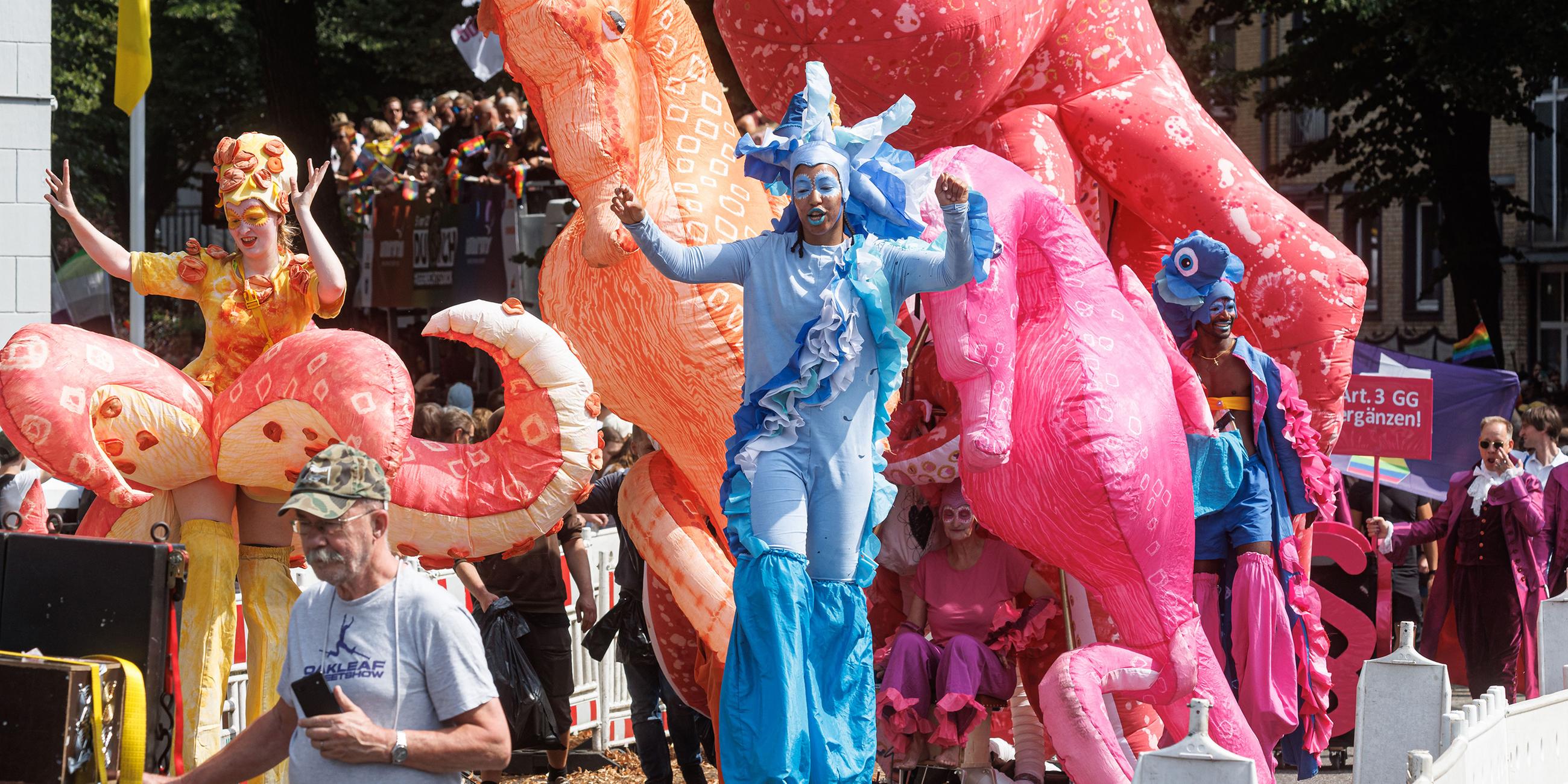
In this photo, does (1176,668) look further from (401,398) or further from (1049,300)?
(401,398)

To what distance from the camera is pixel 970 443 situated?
5043 mm

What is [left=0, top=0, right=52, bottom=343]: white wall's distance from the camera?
10.2 meters

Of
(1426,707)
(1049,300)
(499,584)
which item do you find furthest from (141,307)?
(1426,707)

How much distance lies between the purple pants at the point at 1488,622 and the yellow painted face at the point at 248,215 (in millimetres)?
6620

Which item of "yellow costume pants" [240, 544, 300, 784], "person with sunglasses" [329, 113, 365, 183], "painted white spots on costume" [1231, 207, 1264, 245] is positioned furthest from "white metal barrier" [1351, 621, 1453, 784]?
"person with sunglasses" [329, 113, 365, 183]

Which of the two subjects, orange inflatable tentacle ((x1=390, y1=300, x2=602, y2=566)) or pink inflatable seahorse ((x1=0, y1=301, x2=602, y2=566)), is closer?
pink inflatable seahorse ((x1=0, y1=301, x2=602, y2=566))

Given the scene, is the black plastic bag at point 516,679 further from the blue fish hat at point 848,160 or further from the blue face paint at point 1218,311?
the blue face paint at point 1218,311

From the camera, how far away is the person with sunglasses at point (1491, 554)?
9.14m

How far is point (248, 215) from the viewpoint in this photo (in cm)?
533

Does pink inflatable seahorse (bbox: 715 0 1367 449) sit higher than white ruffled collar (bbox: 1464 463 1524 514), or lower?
higher

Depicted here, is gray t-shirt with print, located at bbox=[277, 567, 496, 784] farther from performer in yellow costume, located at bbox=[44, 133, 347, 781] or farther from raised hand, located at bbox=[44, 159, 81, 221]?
raised hand, located at bbox=[44, 159, 81, 221]

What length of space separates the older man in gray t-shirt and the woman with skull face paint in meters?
1.35

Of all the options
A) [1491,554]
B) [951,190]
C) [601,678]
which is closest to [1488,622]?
[1491,554]

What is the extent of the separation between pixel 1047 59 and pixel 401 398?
279cm
